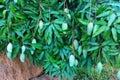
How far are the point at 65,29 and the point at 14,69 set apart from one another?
0.79 metres

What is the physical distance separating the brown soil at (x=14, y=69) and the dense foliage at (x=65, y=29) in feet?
1.02

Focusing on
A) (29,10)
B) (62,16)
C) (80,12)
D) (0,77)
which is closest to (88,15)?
(80,12)

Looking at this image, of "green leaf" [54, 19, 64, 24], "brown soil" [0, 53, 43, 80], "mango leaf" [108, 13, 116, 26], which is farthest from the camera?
"brown soil" [0, 53, 43, 80]

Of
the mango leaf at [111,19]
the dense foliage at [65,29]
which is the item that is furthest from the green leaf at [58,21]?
the mango leaf at [111,19]

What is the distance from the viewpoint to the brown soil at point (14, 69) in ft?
7.09

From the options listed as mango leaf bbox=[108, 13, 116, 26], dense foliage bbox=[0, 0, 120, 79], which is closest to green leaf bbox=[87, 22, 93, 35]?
dense foliage bbox=[0, 0, 120, 79]

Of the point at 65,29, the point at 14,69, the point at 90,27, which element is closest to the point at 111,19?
the point at 90,27

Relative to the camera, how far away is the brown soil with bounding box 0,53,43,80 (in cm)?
216

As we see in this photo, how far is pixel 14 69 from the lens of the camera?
7.30 feet

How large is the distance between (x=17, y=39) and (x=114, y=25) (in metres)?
0.69

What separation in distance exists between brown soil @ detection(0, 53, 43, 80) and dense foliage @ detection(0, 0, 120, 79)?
312 millimetres

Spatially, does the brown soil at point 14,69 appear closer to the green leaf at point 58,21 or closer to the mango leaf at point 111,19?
the green leaf at point 58,21

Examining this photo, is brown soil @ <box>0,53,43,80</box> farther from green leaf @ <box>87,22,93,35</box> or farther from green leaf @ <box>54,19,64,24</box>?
green leaf @ <box>87,22,93,35</box>

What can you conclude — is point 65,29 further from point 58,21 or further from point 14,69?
point 14,69
